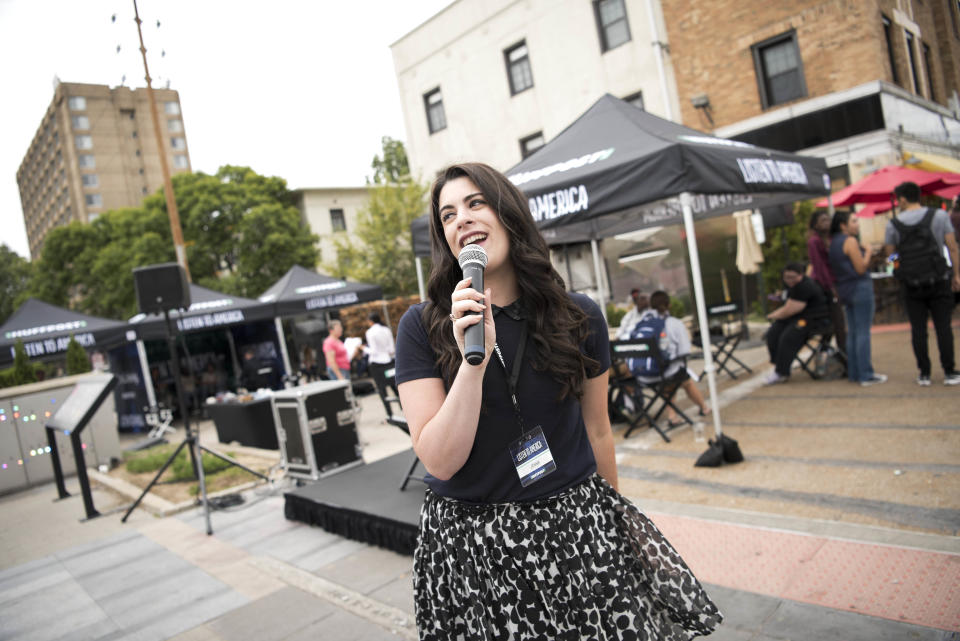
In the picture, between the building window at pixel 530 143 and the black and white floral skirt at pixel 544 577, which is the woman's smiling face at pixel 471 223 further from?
the building window at pixel 530 143

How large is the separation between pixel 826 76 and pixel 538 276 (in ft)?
47.1

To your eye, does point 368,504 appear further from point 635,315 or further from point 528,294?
point 635,315

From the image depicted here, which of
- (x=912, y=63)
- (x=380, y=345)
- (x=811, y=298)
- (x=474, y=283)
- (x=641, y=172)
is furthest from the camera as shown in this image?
(x=912, y=63)

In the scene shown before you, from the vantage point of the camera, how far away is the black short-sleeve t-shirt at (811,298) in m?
6.73

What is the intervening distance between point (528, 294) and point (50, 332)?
1297 centimetres

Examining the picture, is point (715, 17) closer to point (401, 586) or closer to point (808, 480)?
point (808, 480)

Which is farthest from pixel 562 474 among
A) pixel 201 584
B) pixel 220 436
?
pixel 220 436

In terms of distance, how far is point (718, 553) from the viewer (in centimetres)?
329

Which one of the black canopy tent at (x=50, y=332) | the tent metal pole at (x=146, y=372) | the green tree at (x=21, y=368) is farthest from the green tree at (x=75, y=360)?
the tent metal pole at (x=146, y=372)


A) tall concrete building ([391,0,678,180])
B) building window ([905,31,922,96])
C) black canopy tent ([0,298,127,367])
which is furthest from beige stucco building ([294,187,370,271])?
building window ([905,31,922,96])

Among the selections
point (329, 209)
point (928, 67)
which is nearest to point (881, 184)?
point (928, 67)

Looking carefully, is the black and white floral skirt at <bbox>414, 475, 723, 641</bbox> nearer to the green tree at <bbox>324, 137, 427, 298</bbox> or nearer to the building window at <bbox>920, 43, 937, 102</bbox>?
the building window at <bbox>920, 43, 937, 102</bbox>

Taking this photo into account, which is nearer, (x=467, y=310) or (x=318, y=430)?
(x=467, y=310)

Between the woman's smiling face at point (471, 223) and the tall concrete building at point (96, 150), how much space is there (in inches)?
2700
